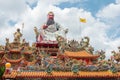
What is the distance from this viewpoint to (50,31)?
151 ft

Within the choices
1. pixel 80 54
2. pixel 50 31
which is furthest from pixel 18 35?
pixel 80 54

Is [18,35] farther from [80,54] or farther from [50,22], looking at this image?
[80,54]

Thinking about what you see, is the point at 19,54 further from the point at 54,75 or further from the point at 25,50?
the point at 54,75

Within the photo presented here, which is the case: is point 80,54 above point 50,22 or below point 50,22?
below

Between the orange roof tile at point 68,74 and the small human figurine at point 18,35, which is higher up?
the small human figurine at point 18,35

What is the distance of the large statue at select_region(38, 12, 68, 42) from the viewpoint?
44.9m

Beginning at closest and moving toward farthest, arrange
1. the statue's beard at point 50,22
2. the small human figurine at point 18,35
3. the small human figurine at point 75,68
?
1. the small human figurine at point 75,68
2. the small human figurine at point 18,35
3. the statue's beard at point 50,22

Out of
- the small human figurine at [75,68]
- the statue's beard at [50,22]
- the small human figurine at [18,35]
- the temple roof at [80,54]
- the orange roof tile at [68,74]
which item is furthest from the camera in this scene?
the statue's beard at [50,22]

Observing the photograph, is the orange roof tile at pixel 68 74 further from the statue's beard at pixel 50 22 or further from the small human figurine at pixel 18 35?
the statue's beard at pixel 50 22

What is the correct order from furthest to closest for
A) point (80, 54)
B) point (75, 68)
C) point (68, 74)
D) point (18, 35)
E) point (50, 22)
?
point (50, 22), point (18, 35), point (80, 54), point (75, 68), point (68, 74)

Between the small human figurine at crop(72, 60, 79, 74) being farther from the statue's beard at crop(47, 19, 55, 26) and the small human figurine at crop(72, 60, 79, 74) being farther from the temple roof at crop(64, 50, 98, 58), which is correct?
the statue's beard at crop(47, 19, 55, 26)

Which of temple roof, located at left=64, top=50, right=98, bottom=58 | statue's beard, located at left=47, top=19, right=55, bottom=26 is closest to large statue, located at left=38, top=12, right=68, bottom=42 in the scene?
statue's beard, located at left=47, top=19, right=55, bottom=26

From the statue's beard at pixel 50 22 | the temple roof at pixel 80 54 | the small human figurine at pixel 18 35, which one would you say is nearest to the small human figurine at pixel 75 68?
the temple roof at pixel 80 54

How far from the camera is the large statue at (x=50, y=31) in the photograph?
147ft
